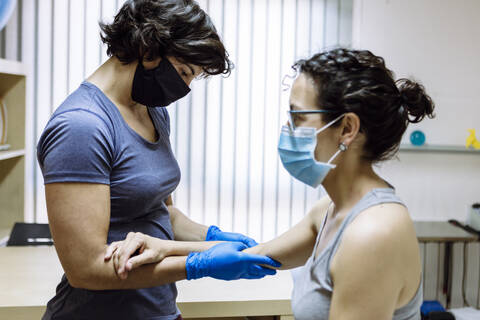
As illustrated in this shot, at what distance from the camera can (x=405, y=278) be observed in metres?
0.93

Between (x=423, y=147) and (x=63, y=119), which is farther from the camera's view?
(x=423, y=147)

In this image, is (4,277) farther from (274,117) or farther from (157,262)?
(274,117)

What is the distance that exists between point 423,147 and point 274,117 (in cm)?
93

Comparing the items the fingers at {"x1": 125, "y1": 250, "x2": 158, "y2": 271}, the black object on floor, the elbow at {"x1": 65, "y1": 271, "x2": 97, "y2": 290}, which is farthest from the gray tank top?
the black object on floor

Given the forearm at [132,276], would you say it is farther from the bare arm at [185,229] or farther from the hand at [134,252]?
the bare arm at [185,229]

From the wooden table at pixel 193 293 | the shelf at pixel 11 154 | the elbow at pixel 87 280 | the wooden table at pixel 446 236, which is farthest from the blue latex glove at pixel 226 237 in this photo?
the wooden table at pixel 446 236

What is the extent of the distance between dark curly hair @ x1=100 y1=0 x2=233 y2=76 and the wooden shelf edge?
4.73 feet

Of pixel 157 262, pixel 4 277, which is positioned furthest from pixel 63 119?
pixel 4 277

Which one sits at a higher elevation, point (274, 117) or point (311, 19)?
point (311, 19)

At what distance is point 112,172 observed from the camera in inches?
43.1

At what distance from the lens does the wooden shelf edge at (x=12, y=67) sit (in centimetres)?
236

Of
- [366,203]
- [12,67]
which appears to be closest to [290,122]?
[366,203]

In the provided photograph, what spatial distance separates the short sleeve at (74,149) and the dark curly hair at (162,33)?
22 centimetres

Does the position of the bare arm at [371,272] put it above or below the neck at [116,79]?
below
